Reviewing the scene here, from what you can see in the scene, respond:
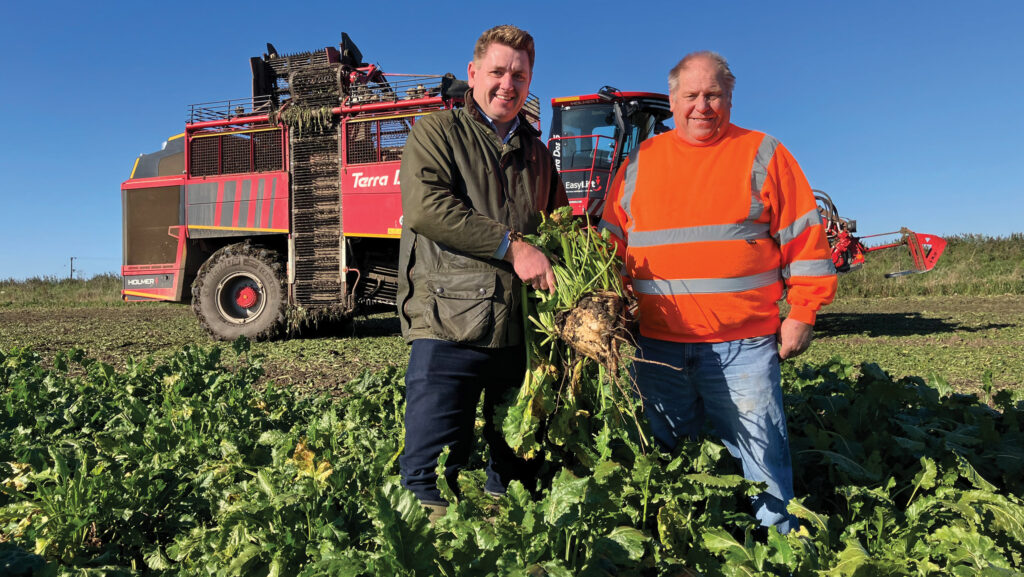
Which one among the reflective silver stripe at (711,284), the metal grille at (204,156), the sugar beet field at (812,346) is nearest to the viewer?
the reflective silver stripe at (711,284)

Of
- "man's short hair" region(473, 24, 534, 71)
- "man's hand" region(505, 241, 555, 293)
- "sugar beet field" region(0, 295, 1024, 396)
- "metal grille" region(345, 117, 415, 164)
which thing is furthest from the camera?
"metal grille" region(345, 117, 415, 164)

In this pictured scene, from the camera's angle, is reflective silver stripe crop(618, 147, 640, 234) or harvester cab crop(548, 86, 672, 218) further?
harvester cab crop(548, 86, 672, 218)

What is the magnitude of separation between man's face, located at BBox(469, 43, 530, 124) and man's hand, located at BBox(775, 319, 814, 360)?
1290 mm

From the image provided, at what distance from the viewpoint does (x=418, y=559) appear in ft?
5.22

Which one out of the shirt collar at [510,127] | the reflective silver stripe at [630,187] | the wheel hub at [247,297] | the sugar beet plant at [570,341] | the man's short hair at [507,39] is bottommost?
the wheel hub at [247,297]

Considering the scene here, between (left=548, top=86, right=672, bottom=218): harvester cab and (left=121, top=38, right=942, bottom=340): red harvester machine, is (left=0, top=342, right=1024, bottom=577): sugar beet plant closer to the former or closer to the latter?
(left=548, top=86, right=672, bottom=218): harvester cab

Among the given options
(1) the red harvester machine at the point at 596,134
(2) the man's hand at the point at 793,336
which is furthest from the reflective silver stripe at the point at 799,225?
(1) the red harvester machine at the point at 596,134

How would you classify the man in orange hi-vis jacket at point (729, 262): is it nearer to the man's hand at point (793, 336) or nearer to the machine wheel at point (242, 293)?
the man's hand at point (793, 336)

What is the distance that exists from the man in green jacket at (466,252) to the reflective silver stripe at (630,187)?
1.17 ft

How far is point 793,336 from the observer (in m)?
2.40

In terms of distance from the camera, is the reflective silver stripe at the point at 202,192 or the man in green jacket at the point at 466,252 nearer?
the man in green jacket at the point at 466,252

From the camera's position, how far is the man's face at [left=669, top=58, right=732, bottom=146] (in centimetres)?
233

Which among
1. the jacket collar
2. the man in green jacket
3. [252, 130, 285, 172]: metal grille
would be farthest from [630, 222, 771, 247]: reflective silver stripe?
[252, 130, 285, 172]: metal grille

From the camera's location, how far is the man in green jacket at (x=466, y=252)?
7.23 feet
